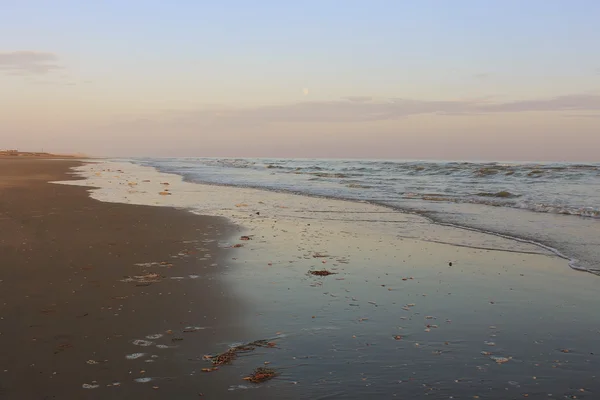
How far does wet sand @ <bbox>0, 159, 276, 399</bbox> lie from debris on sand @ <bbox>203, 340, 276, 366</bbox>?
0.56 ft

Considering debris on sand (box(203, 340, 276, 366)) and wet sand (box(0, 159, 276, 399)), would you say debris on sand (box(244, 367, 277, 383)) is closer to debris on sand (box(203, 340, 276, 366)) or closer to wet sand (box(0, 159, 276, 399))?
wet sand (box(0, 159, 276, 399))

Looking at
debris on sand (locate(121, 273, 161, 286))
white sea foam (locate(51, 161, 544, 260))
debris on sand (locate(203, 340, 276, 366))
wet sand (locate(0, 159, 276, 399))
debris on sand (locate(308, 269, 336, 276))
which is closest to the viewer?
wet sand (locate(0, 159, 276, 399))

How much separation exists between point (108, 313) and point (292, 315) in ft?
6.85

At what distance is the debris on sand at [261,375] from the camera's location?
4.15 metres

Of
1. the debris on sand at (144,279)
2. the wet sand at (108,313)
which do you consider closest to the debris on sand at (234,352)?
the wet sand at (108,313)

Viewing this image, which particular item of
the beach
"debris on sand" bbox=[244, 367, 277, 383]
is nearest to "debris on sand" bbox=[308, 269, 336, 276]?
the beach

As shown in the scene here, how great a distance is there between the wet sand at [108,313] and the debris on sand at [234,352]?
0.17m

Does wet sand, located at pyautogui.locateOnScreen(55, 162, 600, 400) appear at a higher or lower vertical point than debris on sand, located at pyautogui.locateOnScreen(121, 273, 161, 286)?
lower

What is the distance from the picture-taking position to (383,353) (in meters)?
4.75

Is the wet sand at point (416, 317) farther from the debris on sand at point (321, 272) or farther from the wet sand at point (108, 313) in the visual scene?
the wet sand at point (108, 313)

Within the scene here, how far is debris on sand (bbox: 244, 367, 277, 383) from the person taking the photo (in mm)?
4152

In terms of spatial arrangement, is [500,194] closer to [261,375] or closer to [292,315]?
[292,315]

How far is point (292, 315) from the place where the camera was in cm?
585

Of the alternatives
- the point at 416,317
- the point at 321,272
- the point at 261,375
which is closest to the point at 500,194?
the point at 321,272
